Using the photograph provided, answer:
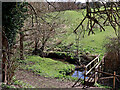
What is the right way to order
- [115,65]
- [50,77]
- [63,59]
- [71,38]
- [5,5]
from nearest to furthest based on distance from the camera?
[5,5] < [50,77] < [115,65] < [63,59] < [71,38]

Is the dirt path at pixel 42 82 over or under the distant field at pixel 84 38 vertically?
under

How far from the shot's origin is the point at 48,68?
1102 centimetres

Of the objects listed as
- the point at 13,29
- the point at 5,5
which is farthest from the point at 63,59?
the point at 5,5

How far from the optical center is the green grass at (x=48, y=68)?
991 cm

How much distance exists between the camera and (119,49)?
9953 mm

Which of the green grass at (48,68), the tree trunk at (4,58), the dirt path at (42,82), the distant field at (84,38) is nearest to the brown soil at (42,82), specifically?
the dirt path at (42,82)

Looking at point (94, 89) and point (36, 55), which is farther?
point (36, 55)

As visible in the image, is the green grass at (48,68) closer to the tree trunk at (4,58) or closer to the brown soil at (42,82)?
the brown soil at (42,82)

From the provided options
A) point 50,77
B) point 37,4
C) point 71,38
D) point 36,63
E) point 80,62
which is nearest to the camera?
point 37,4

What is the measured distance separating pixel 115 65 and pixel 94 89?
424cm

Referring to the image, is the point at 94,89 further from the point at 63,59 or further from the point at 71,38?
the point at 71,38

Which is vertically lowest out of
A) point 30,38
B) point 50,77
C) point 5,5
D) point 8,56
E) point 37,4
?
point 50,77

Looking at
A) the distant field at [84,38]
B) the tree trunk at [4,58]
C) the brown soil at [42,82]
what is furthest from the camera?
the distant field at [84,38]

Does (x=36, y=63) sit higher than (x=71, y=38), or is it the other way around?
(x=71, y=38)
